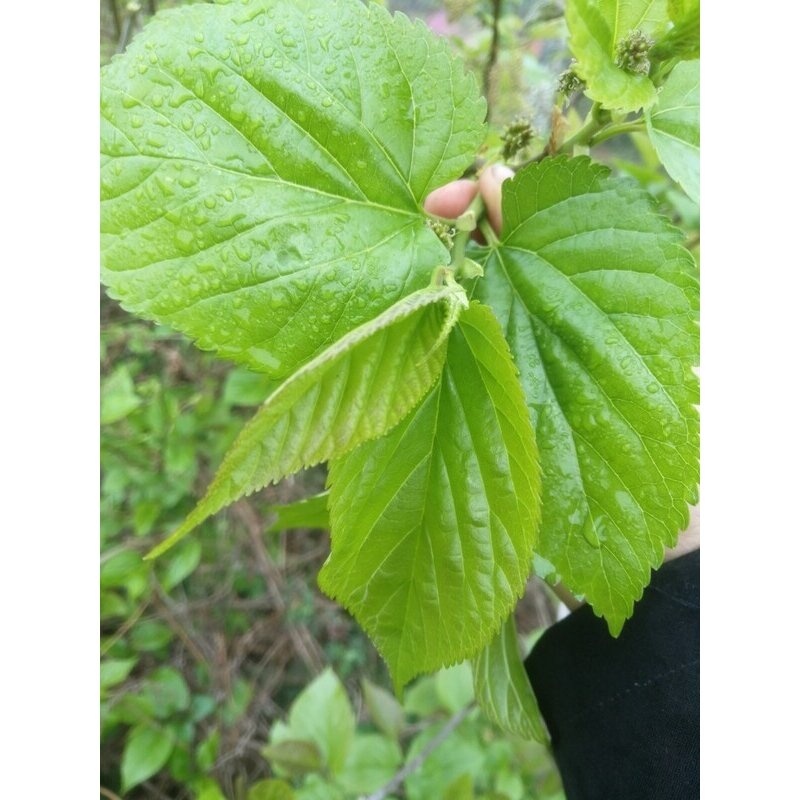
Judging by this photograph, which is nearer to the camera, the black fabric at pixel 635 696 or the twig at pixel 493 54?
the black fabric at pixel 635 696

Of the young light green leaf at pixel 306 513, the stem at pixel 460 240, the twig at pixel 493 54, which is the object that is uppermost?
the twig at pixel 493 54

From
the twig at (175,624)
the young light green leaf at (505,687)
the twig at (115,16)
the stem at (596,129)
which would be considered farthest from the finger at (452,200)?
the twig at (175,624)

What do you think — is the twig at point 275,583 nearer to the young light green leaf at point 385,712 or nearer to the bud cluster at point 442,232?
the young light green leaf at point 385,712

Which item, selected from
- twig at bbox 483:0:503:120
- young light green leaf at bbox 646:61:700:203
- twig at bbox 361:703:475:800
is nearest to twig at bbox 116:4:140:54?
twig at bbox 483:0:503:120

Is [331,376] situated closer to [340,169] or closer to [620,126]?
[340,169]

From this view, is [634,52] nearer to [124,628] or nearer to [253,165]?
[253,165]

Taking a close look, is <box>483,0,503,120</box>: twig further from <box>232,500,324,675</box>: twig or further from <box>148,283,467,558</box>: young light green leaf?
<box>232,500,324,675</box>: twig
